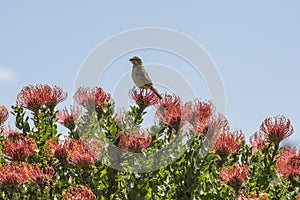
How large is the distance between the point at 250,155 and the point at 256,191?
718 mm

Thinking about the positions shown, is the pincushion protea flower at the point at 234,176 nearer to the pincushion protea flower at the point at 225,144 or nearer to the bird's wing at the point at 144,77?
the pincushion protea flower at the point at 225,144

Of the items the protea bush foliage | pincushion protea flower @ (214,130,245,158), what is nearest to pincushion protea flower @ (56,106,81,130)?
the protea bush foliage

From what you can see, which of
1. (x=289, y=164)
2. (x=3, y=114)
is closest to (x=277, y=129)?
(x=289, y=164)

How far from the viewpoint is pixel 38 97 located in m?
6.17

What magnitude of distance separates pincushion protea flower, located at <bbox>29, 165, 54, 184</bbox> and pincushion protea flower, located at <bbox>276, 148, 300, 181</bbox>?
7.56 ft

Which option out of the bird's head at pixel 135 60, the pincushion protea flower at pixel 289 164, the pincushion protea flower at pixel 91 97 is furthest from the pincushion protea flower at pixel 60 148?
the pincushion protea flower at pixel 289 164

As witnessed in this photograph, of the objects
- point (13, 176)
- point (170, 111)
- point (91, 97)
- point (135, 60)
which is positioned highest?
point (135, 60)

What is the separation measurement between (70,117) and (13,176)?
115 cm

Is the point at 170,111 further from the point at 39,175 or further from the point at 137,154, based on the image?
the point at 39,175

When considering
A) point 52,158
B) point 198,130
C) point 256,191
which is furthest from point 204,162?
point 52,158

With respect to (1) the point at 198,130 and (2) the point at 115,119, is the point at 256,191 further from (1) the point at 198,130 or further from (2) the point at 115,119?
(2) the point at 115,119

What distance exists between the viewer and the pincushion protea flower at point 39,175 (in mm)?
5113

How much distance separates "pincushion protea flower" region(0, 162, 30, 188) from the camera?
501 cm

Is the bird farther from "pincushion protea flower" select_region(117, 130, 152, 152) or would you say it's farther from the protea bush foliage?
"pincushion protea flower" select_region(117, 130, 152, 152)
